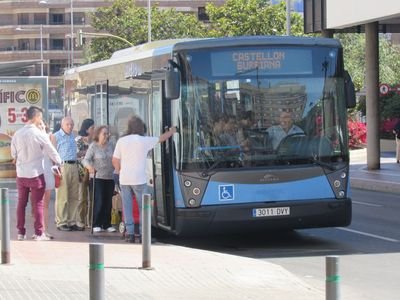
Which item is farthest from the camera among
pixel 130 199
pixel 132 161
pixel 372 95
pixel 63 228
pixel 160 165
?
pixel 372 95

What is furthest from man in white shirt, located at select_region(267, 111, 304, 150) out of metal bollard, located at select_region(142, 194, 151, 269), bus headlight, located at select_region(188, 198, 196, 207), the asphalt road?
metal bollard, located at select_region(142, 194, 151, 269)

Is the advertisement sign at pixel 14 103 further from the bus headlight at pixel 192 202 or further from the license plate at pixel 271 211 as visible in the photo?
the license plate at pixel 271 211

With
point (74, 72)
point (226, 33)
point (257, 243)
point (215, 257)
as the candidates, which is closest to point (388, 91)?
point (226, 33)

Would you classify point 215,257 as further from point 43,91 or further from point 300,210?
point 43,91

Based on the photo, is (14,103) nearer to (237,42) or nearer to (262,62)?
(237,42)

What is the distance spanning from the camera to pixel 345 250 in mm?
13094

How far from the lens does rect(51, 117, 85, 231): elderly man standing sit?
14359mm

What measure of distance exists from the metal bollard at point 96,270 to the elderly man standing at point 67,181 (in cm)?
795

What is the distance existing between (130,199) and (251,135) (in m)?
1.95

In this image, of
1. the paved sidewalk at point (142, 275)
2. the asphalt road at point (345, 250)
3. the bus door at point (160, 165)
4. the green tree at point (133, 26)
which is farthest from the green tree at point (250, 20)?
the paved sidewalk at point (142, 275)

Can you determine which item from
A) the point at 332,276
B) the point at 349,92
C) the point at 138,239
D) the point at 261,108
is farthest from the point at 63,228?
the point at 332,276

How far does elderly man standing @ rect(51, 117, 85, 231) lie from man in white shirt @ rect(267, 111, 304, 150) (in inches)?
128

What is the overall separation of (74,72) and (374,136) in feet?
42.7

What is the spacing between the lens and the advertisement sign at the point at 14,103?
19234 millimetres
